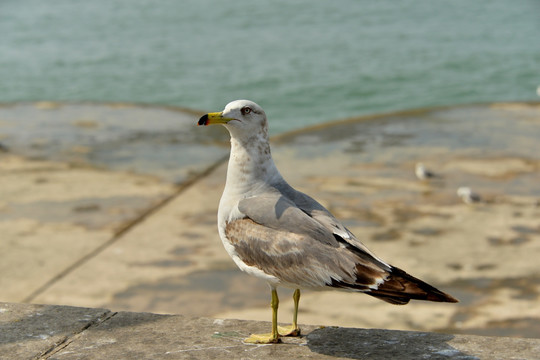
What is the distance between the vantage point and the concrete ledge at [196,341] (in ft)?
11.1

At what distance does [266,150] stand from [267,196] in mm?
235

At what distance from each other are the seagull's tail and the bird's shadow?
300 millimetres

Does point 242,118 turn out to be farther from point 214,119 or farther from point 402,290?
point 402,290

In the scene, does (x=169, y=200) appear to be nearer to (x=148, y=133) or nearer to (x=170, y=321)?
(x=148, y=133)

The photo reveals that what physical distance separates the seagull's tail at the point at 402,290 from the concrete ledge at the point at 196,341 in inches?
12.0

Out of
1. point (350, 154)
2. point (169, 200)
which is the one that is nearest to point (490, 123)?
point (350, 154)

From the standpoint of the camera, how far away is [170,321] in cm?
378

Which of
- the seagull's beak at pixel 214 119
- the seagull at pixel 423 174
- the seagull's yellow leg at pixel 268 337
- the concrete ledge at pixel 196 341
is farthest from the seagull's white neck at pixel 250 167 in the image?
the seagull at pixel 423 174

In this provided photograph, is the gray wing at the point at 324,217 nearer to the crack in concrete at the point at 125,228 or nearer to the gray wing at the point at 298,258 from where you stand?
the gray wing at the point at 298,258

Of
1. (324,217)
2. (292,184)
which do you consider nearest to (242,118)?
(324,217)

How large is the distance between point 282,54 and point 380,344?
15814 mm

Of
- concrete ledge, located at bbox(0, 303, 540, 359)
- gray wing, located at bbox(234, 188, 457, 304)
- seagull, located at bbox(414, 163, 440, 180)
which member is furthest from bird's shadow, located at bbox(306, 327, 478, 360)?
seagull, located at bbox(414, 163, 440, 180)

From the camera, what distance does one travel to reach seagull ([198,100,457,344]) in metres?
3.23

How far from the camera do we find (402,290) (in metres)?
Result: 3.17
